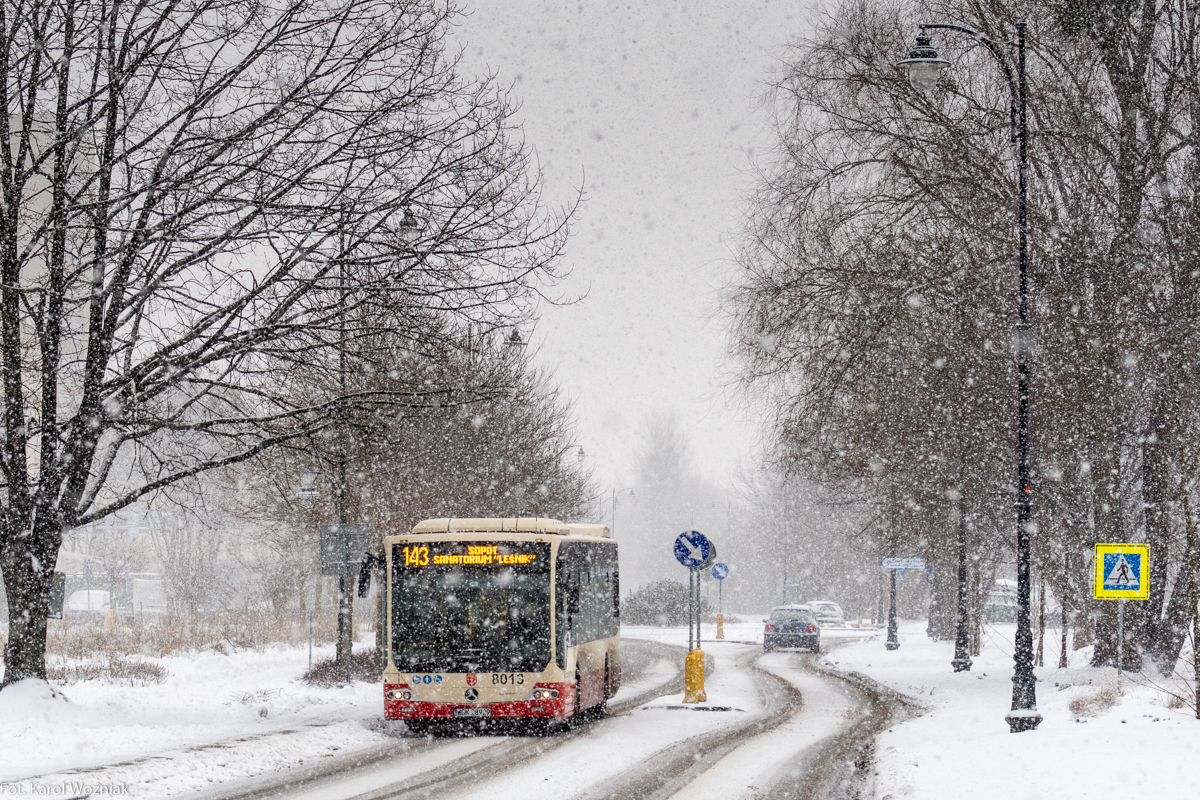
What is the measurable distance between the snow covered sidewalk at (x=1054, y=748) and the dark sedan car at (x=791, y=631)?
20736mm

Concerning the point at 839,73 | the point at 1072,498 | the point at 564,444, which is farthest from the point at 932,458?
the point at 564,444

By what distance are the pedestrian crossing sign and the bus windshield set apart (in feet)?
24.1

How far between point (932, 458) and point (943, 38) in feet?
24.5

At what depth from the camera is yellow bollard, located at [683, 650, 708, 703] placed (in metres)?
21.8

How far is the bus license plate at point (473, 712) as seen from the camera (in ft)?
54.2

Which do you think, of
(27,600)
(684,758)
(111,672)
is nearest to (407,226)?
(27,600)

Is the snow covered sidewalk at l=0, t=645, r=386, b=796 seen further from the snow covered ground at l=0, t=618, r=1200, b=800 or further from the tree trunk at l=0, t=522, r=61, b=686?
the tree trunk at l=0, t=522, r=61, b=686

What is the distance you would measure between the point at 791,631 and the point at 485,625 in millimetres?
28095

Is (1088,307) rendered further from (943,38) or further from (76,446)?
(76,446)

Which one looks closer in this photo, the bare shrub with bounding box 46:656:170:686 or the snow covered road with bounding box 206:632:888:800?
the snow covered road with bounding box 206:632:888:800

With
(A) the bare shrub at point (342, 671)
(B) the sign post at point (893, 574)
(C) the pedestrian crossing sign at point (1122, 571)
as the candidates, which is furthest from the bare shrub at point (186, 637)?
(C) the pedestrian crossing sign at point (1122, 571)

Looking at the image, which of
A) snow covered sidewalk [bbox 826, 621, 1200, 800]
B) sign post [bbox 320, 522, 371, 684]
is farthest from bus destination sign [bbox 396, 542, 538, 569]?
snow covered sidewalk [bbox 826, 621, 1200, 800]

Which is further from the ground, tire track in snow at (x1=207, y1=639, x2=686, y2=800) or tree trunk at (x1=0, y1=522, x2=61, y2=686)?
tree trunk at (x1=0, y1=522, x2=61, y2=686)

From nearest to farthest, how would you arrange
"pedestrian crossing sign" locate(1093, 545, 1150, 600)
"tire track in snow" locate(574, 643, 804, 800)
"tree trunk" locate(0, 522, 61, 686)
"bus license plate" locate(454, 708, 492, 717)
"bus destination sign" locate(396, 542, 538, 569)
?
"tire track in snow" locate(574, 643, 804, 800) < "tree trunk" locate(0, 522, 61, 686) < "bus license plate" locate(454, 708, 492, 717) < "pedestrian crossing sign" locate(1093, 545, 1150, 600) < "bus destination sign" locate(396, 542, 538, 569)
